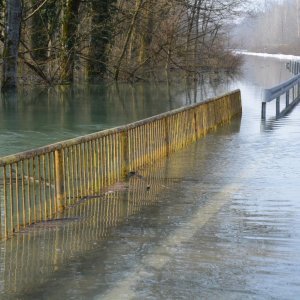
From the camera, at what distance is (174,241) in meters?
7.47

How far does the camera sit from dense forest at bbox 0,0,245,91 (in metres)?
33.0

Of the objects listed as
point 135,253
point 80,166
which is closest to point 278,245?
point 135,253

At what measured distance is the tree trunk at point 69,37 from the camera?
3629cm

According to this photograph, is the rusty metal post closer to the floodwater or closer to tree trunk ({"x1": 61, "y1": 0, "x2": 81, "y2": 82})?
the floodwater

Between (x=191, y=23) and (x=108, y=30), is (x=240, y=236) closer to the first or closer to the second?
(x=108, y=30)

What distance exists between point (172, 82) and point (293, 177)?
100 ft

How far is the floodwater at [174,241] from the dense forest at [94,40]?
19865mm

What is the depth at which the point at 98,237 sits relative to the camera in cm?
769

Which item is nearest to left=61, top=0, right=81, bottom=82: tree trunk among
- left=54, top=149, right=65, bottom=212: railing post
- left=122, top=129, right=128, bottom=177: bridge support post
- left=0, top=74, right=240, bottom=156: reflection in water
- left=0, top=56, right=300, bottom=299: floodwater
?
left=0, top=74, right=240, bottom=156: reflection in water

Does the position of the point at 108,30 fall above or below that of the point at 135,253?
above

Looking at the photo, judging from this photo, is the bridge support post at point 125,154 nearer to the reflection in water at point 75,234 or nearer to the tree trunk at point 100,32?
the reflection in water at point 75,234

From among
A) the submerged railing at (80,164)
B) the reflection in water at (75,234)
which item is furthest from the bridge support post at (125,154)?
the reflection in water at (75,234)

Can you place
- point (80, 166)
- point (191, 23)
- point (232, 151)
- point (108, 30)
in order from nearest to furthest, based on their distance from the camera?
point (80, 166), point (232, 151), point (108, 30), point (191, 23)

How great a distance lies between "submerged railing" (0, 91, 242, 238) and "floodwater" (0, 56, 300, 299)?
0.76 feet
